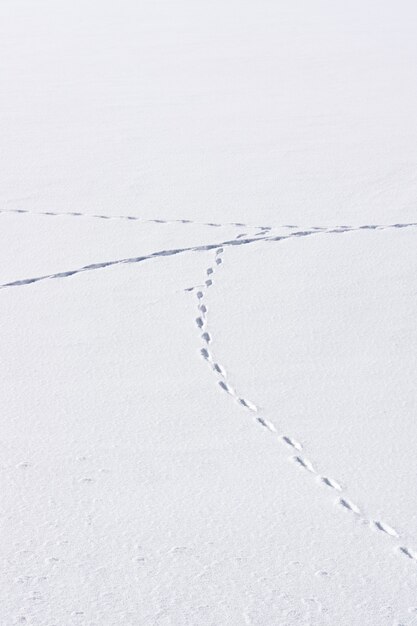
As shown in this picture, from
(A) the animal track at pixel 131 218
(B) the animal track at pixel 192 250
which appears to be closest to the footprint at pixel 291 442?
(B) the animal track at pixel 192 250

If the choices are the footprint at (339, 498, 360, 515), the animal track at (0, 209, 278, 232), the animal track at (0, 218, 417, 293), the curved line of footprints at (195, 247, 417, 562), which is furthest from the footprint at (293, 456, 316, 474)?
the animal track at (0, 209, 278, 232)

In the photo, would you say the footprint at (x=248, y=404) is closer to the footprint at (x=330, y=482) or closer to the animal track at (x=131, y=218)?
the footprint at (x=330, y=482)

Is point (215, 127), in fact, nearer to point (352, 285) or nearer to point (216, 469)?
point (352, 285)

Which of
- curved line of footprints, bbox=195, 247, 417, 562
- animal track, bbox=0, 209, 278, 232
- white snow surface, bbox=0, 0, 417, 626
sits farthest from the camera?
animal track, bbox=0, 209, 278, 232

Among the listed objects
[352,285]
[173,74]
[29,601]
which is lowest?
[29,601]

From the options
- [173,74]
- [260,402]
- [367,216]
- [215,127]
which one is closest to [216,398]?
[260,402]

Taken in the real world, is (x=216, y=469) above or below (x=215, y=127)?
below

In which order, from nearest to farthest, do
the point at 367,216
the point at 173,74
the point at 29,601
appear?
the point at 29,601 → the point at 367,216 → the point at 173,74

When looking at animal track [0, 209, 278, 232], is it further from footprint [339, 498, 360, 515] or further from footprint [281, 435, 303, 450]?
footprint [339, 498, 360, 515]

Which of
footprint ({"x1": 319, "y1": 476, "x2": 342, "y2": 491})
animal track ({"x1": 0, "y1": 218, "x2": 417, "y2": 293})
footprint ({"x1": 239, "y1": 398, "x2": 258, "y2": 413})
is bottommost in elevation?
footprint ({"x1": 319, "y1": 476, "x2": 342, "y2": 491})
